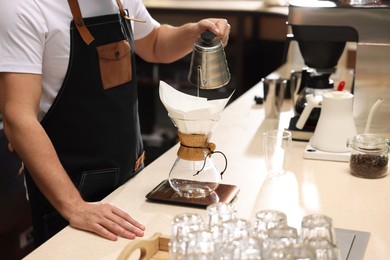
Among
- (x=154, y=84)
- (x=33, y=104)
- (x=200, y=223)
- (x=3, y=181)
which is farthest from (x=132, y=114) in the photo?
(x=154, y=84)

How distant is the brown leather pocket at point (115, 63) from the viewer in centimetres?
194

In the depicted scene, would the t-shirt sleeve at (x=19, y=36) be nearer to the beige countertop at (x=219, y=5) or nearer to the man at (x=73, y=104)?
the man at (x=73, y=104)

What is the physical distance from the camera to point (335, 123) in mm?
2092

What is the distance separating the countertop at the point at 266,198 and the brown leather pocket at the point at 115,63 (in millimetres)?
305

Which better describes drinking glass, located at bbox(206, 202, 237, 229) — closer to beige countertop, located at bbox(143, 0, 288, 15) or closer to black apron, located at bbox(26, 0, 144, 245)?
black apron, located at bbox(26, 0, 144, 245)

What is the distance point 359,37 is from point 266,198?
774 millimetres

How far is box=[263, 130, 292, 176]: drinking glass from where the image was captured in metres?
1.96

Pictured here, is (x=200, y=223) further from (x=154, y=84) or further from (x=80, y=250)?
(x=154, y=84)

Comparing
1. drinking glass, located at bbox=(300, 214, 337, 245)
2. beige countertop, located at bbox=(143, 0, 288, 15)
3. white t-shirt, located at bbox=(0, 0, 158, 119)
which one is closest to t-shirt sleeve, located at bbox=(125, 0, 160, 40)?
white t-shirt, located at bbox=(0, 0, 158, 119)

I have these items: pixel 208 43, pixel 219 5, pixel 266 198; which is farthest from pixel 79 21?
pixel 219 5

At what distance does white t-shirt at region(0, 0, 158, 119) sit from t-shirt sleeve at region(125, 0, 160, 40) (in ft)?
0.86

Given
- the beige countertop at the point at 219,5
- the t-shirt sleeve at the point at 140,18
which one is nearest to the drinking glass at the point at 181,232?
the t-shirt sleeve at the point at 140,18

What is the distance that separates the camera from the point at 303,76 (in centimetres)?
248

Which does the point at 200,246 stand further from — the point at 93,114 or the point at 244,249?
the point at 93,114
